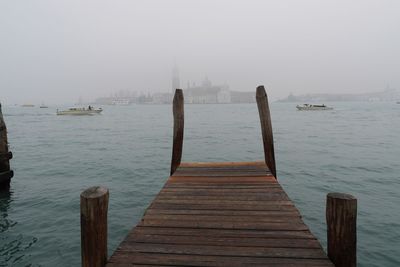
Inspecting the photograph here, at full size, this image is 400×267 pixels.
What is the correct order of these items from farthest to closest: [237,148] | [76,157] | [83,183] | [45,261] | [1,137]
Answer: [237,148] → [76,157] → [83,183] → [1,137] → [45,261]

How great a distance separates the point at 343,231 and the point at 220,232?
1.51 m

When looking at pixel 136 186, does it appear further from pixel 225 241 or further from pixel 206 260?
pixel 206 260

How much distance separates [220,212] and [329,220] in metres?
1.80

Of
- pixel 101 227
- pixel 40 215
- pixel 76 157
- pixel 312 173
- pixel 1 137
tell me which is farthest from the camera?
pixel 76 157

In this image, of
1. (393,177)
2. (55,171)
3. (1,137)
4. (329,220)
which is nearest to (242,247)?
(329,220)

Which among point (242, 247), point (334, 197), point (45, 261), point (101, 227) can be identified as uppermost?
point (334, 197)

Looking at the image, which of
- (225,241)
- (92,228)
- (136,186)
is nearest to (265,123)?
(225,241)

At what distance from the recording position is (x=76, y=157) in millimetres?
18703

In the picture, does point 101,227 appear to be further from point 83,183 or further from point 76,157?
point 76,157

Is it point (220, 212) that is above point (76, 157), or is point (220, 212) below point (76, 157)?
above

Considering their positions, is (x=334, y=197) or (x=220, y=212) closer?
(x=334, y=197)

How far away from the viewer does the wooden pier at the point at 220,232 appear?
290 cm

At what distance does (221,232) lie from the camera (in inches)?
143

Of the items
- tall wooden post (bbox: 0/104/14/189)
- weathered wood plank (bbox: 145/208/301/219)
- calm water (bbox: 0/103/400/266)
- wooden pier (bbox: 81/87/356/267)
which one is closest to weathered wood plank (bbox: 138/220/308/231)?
wooden pier (bbox: 81/87/356/267)
